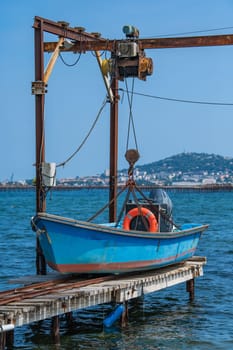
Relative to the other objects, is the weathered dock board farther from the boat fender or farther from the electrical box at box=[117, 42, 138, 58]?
the electrical box at box=[117, 42, 138, 58]

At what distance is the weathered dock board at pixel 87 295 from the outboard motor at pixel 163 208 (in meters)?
1.19

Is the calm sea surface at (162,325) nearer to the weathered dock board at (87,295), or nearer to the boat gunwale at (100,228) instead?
the weathered dock board at (87,295)

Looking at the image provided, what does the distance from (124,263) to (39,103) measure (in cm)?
480

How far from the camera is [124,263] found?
63.8ft

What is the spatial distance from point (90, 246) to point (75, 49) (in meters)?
6.89

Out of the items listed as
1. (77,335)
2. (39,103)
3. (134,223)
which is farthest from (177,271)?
(39,103)

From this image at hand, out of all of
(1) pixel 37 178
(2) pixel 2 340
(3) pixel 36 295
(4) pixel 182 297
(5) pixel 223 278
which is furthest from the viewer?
(5) pixel 223 278

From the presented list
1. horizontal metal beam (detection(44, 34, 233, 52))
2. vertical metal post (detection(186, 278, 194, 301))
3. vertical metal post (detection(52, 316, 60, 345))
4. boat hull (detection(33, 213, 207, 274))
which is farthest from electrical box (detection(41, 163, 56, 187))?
vertical metal post (detection(186, 278, 194, 301))

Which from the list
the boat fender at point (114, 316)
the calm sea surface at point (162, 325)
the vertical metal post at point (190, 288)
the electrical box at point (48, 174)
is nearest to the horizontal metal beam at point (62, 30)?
the electrical box at point (48, 174)

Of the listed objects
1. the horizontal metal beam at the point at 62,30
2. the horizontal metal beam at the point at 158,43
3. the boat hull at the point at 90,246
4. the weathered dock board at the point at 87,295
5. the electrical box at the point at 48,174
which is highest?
the horizontal metal beam at the point at 62,30

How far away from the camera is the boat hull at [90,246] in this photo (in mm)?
18375

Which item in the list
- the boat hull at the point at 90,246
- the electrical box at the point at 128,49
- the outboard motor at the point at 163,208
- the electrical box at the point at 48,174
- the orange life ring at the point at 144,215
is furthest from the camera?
the outboard motor at the point at 163,208

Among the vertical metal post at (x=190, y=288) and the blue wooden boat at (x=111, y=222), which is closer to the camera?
the blue wooden boat at (x=111, y=222)

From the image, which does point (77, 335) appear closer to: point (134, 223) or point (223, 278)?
point (134, 223)
